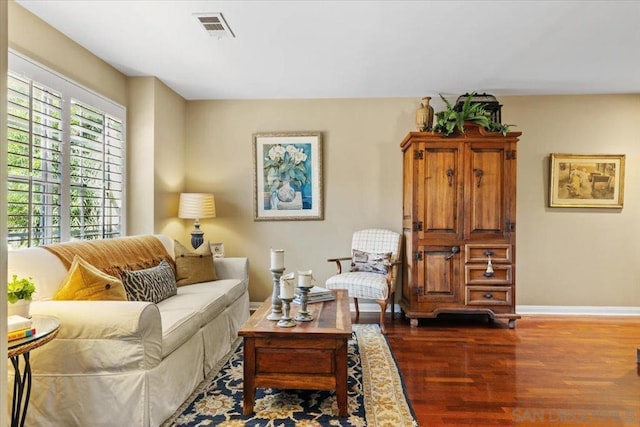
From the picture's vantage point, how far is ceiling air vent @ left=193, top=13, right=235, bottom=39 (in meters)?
2.68

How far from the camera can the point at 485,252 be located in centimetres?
388

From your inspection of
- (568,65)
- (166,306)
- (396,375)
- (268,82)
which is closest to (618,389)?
(396,375)

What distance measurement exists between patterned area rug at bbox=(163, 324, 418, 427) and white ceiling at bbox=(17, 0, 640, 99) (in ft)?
8.30

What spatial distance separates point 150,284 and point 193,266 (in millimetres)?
710

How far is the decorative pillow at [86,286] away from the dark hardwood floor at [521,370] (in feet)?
6.21

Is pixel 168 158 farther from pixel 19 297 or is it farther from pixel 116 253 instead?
pixel 19 297

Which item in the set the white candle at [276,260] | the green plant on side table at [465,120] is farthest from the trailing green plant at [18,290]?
the green plant on side table at [465,120]

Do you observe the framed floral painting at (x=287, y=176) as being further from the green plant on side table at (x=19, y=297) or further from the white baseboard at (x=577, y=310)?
the green plant on side table at (x=19, y=297)

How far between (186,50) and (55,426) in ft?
9.23

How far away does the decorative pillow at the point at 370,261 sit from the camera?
13.5 ft

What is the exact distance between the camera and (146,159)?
12.6ft

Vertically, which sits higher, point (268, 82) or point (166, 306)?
point (268, 82)

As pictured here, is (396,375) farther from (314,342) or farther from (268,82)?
(268,82)

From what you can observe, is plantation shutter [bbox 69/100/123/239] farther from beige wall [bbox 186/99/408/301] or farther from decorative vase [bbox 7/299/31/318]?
decorative vase [bbox 7/299/31/318]
